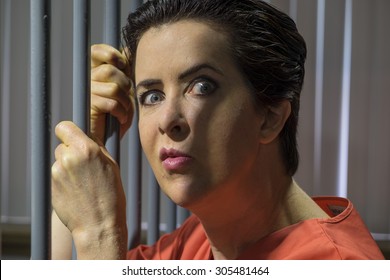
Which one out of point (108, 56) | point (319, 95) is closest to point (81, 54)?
point (108, 56)

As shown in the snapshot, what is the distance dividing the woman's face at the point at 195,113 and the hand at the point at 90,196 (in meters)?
0.06

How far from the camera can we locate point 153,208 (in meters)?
0.88

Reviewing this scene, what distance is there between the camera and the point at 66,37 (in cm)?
127

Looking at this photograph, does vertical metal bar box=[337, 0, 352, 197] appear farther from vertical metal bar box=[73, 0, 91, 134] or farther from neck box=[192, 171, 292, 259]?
vertical metal bar box=[73, 0, 91, 134]

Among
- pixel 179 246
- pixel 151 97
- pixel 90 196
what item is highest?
pixel 151 97

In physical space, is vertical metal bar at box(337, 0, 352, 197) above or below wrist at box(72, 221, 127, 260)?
above

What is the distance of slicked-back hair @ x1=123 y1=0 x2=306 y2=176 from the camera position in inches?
26.4

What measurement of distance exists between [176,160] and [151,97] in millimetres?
80

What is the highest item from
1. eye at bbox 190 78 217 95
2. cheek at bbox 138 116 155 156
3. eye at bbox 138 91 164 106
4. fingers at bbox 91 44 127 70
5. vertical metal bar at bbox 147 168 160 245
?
fingers at bbox 91 44 127 70

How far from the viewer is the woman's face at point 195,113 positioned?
66cm

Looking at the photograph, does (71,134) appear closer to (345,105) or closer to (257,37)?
(257,37)

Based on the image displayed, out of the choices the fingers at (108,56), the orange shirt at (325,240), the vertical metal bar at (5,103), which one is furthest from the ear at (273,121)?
the vertical metal bar at (5,103)

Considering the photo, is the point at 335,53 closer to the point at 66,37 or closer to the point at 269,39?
the point at 269,39

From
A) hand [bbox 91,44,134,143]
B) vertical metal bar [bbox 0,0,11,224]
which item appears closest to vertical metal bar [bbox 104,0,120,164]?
hand [bbox 91,44,134,143]
